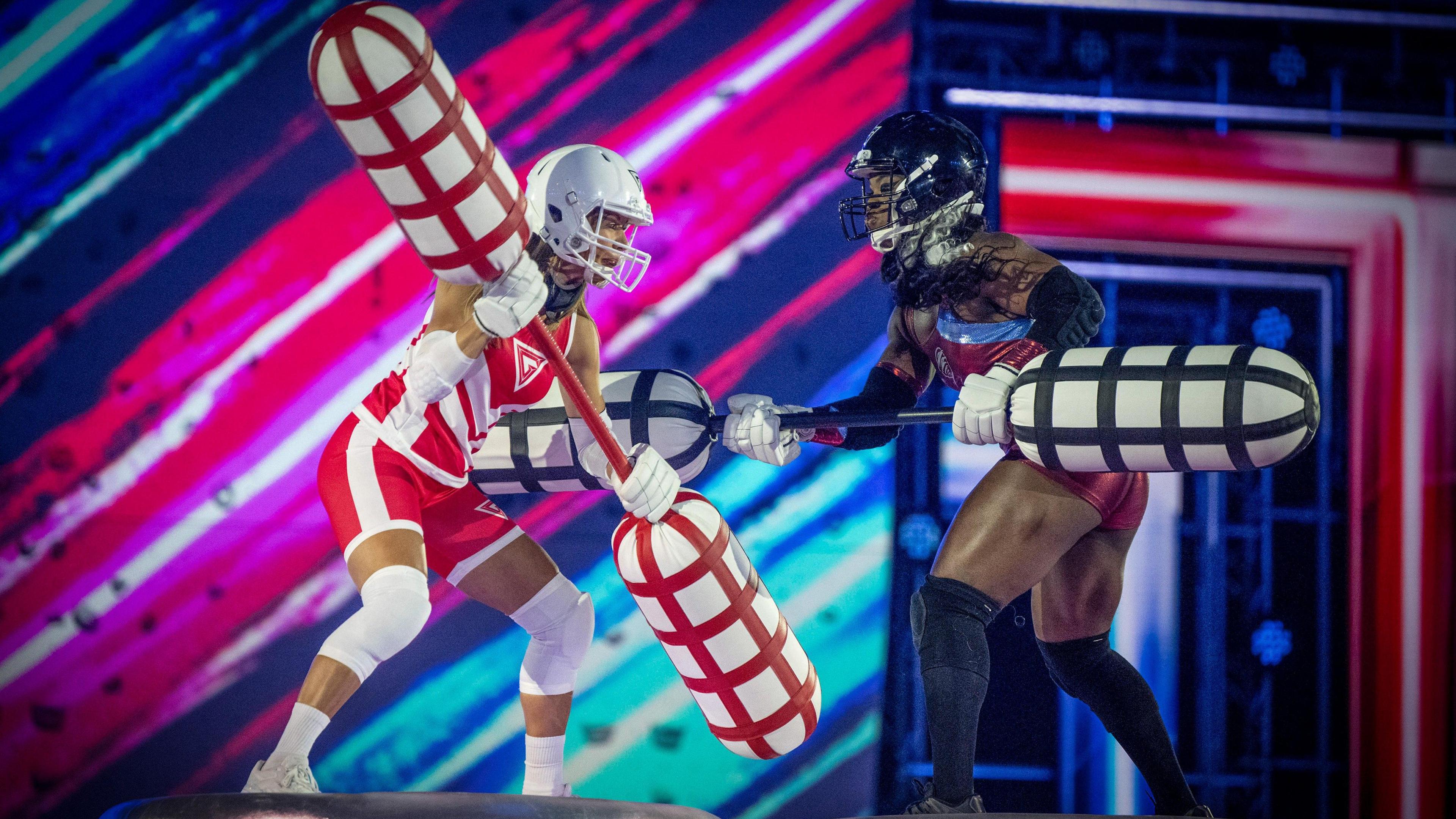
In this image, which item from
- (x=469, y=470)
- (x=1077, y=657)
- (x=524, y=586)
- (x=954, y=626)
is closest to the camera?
(x=954, y=626)

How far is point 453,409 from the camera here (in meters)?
2.62

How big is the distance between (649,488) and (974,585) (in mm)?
705

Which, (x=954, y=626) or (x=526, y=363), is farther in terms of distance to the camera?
(x=526, y=363)

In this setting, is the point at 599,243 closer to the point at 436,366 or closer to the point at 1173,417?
the point at 436,366

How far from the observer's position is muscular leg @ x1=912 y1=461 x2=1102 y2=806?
242cm

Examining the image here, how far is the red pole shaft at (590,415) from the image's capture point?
2549mm

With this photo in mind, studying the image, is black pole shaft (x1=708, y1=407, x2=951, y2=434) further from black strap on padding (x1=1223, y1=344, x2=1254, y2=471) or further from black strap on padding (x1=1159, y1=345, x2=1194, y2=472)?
black strap on padding (x1=1223, y1=344, x2=1254, y2=471)

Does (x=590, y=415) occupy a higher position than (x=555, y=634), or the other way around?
(x=590, y=415)

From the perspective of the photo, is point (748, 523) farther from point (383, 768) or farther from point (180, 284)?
point (180, 284)

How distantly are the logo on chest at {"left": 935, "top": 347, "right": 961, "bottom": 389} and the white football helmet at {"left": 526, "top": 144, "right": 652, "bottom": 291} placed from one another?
72 centimetres

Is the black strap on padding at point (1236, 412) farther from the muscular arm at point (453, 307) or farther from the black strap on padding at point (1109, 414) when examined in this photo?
the muscular arm at point (453, 307)

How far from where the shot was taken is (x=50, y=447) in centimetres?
365

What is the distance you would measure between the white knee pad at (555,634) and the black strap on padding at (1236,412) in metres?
1.46

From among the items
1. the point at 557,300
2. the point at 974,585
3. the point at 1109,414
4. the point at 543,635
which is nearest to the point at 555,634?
the point at 543,635
